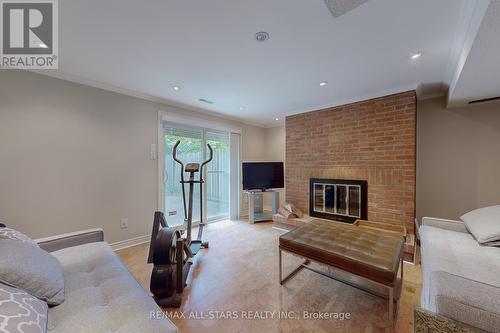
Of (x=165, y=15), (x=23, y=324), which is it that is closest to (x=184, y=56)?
(x=165, y=15)

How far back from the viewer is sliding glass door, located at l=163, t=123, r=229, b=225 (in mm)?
3408

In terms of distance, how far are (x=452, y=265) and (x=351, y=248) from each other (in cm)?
68

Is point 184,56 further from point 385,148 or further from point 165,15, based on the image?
point 385,148

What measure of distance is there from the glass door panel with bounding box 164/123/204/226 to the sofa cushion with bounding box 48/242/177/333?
1866mm

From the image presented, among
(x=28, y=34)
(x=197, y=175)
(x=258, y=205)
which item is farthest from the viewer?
(x=258, y=205)

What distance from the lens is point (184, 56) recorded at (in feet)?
6.38

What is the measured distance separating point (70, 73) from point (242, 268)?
3.10m

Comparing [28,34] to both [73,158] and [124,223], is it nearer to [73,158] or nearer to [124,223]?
[73,158]

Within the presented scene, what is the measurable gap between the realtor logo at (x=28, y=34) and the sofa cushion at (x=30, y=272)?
61.8 inches

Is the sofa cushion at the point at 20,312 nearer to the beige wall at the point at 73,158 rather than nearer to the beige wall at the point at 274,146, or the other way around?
the beige wall at the point at 73,158

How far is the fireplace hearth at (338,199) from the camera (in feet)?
10.2

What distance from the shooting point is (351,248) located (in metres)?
1.69

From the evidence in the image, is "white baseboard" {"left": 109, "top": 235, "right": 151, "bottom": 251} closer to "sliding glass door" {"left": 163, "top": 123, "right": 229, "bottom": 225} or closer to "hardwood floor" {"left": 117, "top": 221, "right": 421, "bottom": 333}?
"hardwood floor" {"left": 117, "top": 221, "right": 421, "bottom": 333}

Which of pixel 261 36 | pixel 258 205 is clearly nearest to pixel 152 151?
pixel 261 36
